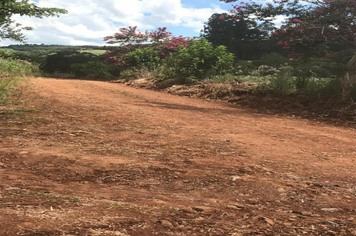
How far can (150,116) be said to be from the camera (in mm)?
5984

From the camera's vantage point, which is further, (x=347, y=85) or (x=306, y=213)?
(x=347, y=85)

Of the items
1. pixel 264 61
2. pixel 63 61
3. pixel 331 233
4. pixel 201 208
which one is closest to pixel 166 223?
pixel 201 208

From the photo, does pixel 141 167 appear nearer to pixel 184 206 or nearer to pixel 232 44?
pixel 184 206

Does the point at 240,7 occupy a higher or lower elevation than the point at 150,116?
higher

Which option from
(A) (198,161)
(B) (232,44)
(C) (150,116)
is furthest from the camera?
(B) (232,44)

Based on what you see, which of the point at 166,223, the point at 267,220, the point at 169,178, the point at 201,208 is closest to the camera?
the point at 166,223

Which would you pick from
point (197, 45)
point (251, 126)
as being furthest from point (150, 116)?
point (197, 45)

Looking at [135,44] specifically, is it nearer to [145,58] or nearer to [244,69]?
[145,58]

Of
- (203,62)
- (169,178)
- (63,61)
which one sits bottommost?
(169,178)

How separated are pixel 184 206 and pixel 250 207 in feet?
1.54

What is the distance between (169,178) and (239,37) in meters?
24.7

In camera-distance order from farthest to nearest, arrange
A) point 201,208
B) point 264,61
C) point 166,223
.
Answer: point 264,61 < point 201,208 < point 166,223

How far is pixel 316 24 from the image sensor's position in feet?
28.5

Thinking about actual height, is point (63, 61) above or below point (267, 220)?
above
